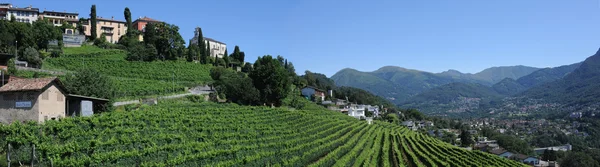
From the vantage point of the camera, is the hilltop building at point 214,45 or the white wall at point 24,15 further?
the hilltop building at point 214,45

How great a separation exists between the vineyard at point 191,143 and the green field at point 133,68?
23.4 metres

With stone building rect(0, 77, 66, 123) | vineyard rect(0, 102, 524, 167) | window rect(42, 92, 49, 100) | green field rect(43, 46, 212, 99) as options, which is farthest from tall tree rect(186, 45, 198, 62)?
window rect(42, 92, 49, 100)

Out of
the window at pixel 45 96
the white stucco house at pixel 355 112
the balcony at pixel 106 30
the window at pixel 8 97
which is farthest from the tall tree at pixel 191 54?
the window at pixel 8 97

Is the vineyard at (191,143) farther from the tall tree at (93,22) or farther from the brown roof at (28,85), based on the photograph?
the tall tree at (93,22)

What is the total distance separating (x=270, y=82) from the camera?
55969mm

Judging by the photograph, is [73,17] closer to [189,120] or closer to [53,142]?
[189,120]

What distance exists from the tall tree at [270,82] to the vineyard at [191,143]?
15392mm

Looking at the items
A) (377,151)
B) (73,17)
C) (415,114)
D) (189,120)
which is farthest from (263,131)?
(415,114)

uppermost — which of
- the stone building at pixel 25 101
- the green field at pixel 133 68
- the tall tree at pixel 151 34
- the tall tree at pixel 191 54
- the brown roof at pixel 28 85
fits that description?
the tall tree at pixel 151 34

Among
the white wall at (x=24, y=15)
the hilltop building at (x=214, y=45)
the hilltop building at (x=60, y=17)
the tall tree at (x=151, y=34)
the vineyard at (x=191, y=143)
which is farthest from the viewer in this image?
the hilltop building at (x=214, y=45)

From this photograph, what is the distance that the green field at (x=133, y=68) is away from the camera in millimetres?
59531

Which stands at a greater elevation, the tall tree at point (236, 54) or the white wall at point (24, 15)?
the white wall at point (24, 15)

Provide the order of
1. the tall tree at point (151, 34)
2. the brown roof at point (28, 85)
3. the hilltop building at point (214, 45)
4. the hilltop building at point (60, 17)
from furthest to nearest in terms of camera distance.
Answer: the hilltop building at point (214, 45) → the hilltop building at point (60, 17) → the tall tree at point (151, 34) → the brown roof at point (28, 85)

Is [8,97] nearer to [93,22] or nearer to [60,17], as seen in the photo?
[93,22]
